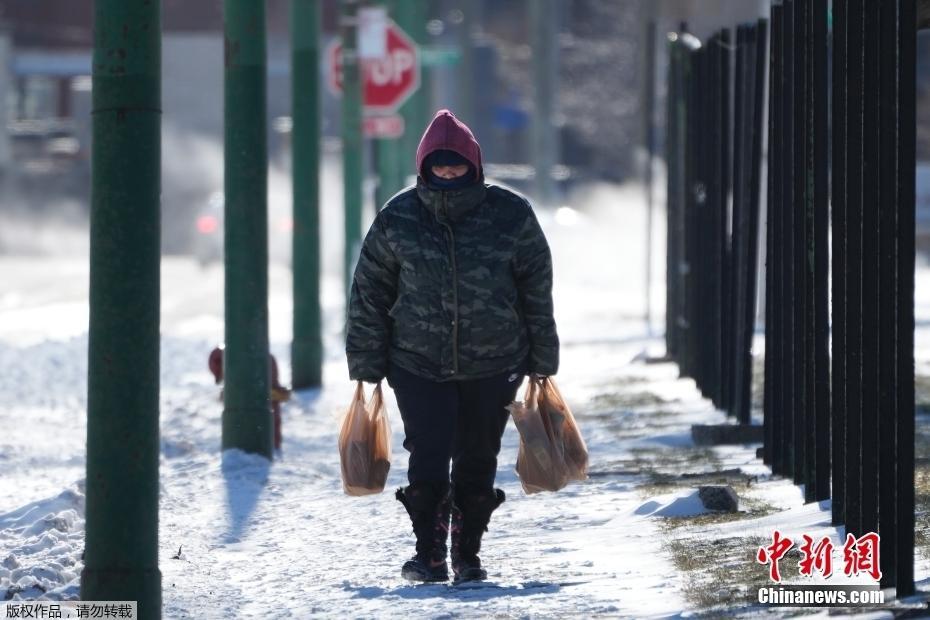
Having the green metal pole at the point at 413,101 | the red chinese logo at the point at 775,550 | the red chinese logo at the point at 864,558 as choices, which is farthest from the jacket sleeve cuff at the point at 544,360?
the green metal pole at the point at 413,101

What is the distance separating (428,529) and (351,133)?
1179cm

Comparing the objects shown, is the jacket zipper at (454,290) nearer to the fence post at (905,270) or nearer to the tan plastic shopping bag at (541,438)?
the tan plastic shopping bag at (541,438)

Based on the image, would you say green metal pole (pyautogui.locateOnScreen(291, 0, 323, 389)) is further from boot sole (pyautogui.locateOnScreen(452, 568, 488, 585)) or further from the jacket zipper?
the jacket zipper

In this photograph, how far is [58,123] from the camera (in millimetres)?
60844

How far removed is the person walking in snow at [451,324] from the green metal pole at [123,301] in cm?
114

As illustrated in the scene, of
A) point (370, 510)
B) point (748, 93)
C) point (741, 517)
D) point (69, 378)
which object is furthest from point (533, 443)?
point (69, 378)

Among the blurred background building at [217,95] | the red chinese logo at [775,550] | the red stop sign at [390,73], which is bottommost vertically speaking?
the red chinese logo at [775,550]

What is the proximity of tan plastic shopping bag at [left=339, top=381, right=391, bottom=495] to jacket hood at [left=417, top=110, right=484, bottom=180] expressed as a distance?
875mm

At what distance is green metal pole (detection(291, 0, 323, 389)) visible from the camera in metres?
14.9

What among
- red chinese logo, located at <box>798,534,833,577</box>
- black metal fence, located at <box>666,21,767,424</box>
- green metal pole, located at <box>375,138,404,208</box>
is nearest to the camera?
red chinese logo, located at <box>798,534,833,577</box>

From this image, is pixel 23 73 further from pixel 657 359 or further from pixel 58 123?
pixel 657 359

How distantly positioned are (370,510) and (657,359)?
7.14 meters

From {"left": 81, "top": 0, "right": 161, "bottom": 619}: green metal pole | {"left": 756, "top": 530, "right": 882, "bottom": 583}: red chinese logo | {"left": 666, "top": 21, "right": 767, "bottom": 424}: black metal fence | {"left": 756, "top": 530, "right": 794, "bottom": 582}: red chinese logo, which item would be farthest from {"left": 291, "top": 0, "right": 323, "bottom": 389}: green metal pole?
{"left": 81, "top": 0, "right": 161, "bottom": 619}: green metal pole

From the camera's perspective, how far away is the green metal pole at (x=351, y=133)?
1848 cm
